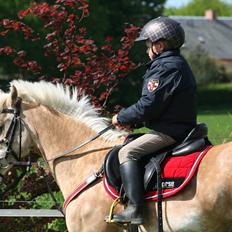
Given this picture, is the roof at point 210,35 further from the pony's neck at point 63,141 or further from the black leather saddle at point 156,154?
the black leather saddle at point 156,154

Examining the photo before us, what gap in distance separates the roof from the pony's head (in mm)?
75965

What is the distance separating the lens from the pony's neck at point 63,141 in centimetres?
613

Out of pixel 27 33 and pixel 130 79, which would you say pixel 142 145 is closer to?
pixel 27 33

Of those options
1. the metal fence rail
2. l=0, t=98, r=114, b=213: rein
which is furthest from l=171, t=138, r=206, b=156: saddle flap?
the metal fence rail

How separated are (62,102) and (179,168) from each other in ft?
4.62

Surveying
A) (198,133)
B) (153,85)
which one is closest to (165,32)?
(153,85)

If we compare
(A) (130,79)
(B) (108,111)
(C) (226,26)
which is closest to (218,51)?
(C) (226,26)

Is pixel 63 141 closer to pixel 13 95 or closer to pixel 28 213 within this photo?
pixel 13 95

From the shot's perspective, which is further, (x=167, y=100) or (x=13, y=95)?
(x=13, y=95)

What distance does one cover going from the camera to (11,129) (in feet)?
19.9

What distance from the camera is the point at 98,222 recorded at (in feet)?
19.0

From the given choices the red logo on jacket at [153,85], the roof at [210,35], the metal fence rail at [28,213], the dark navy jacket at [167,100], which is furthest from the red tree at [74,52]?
the roof at [210,35]

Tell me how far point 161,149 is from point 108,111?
2827mm

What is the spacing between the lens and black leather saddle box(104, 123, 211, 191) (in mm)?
5590
